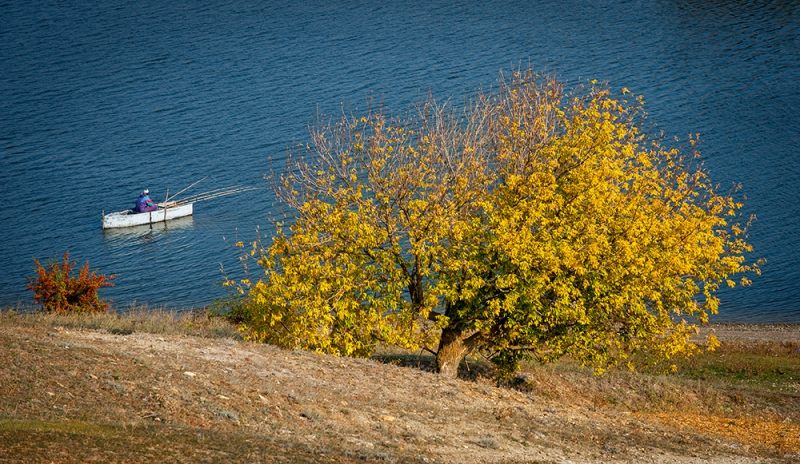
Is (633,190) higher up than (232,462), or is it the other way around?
(633,190)

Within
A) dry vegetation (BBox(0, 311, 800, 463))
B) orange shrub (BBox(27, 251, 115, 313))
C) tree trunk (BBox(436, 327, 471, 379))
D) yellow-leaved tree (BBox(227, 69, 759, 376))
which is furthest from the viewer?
orange shrub (BBox(27, 251, 115, 313))

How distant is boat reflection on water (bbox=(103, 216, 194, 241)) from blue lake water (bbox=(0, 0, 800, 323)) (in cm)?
15

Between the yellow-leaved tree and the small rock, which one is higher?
the yellow-leaved tree

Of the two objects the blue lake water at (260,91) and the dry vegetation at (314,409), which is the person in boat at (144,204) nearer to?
the blue lake water at (260,91)

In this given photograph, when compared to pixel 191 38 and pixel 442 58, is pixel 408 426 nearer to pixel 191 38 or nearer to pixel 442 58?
pixel 442 58

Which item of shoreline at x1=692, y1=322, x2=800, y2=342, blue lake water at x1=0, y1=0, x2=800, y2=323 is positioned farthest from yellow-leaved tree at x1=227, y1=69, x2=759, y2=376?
blue lake water at x1=0, y1=0, x2=800, y2=323

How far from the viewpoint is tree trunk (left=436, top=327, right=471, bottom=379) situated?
22.0 m

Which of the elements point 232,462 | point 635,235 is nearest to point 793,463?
point 635,235

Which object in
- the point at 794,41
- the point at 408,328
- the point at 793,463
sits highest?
the point at 794,41

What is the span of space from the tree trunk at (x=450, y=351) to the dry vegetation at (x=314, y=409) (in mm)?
A: 1290

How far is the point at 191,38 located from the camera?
82.1 metres

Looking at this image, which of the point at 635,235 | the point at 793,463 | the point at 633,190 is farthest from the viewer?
the point at 633,190

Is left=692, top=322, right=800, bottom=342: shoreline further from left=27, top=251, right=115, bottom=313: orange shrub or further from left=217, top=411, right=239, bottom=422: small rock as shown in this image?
left=217, top=411, right=239, bottom=422: small rock

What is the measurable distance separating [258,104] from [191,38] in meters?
19.9
